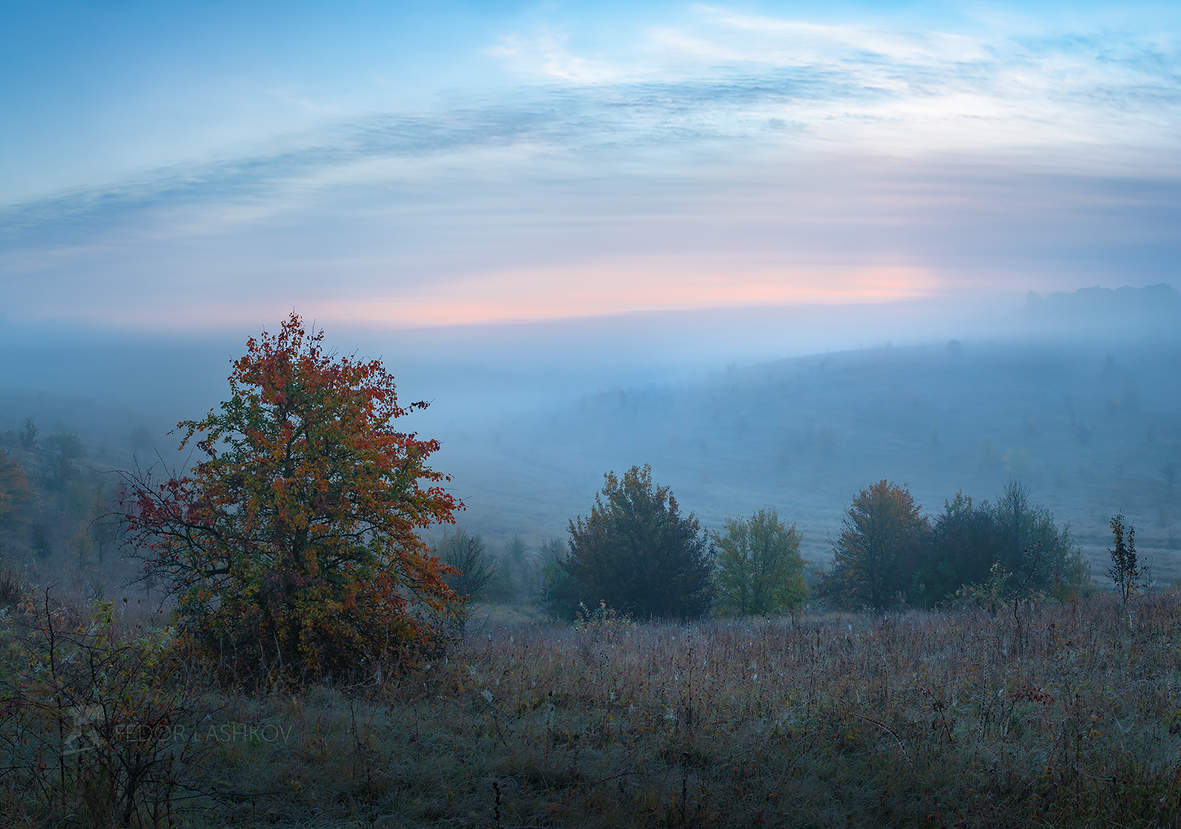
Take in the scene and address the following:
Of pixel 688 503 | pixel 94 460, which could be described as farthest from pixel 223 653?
pixel 688 503

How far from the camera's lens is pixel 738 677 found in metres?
8.91

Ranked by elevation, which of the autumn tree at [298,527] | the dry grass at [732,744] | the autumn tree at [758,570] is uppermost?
the autumn tree at [298,527]

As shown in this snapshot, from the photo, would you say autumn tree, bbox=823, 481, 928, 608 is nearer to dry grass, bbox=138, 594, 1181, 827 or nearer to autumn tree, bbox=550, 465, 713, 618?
autumn tree, bbox=550, 465, 713, 618

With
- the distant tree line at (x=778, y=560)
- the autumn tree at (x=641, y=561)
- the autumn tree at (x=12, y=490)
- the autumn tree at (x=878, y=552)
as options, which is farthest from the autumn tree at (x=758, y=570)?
the autumn tree at (x=12, y=490)

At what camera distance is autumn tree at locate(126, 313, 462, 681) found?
9609 mm

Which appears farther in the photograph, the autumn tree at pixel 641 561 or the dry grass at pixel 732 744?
the autumn tree at pixel 641 561

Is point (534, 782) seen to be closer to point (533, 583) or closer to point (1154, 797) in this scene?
point (1154, 797)

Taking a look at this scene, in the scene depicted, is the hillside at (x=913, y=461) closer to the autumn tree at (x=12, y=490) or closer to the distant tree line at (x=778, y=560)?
the autumn tree at (x=12, y=490)

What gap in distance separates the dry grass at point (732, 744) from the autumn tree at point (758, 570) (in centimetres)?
2834

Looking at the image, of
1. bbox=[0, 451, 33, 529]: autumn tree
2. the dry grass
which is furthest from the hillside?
the dry grass

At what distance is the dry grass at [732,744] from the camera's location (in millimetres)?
5559

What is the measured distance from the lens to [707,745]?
6.64m

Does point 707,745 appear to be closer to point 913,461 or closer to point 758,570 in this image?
point 758,570

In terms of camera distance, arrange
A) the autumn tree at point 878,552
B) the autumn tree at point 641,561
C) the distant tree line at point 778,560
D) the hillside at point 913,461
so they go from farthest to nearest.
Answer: the hillside at point 913,461 < the autumn tree at point 878,552 < the distant tree line at point 778,560 < the autumn tree at point 641,561
